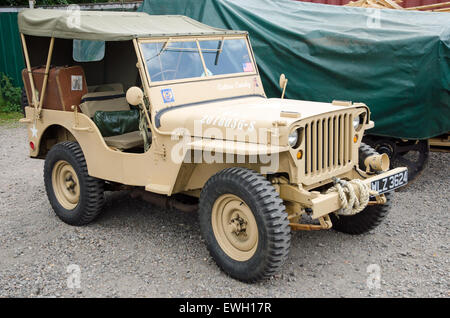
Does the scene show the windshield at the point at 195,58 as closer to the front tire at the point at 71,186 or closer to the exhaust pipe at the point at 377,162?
the front tire at the point at 71,186

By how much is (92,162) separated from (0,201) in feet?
6.22

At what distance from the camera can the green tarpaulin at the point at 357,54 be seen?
5.74m

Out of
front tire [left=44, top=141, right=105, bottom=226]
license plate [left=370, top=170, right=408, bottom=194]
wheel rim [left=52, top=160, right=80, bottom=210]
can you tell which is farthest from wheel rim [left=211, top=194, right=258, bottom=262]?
wheel rim [left=52, top=160, right=80, bottom=210]

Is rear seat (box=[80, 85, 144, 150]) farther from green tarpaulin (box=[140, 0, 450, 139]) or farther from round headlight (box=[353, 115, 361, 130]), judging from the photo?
green tarpaulin (box=[140, 0, 450, 139])

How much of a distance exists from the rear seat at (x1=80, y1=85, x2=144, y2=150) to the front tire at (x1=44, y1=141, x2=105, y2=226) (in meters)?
0.37

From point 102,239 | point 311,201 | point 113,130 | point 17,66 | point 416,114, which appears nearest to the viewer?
point 311,201

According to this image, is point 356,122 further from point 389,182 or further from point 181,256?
point 181,256

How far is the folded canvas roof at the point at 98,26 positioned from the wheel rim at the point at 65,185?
1.36 meters

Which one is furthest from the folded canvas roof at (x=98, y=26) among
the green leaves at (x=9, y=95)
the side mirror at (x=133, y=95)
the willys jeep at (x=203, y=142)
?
the green leaves at (x=9, y=95)

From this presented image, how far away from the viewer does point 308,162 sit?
12.3ft

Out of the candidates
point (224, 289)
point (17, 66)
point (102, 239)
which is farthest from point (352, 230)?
point (17, 66)

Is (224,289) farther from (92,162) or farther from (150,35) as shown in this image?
(150,35)

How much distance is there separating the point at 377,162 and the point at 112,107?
9.51 feet

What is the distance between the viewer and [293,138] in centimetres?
362
